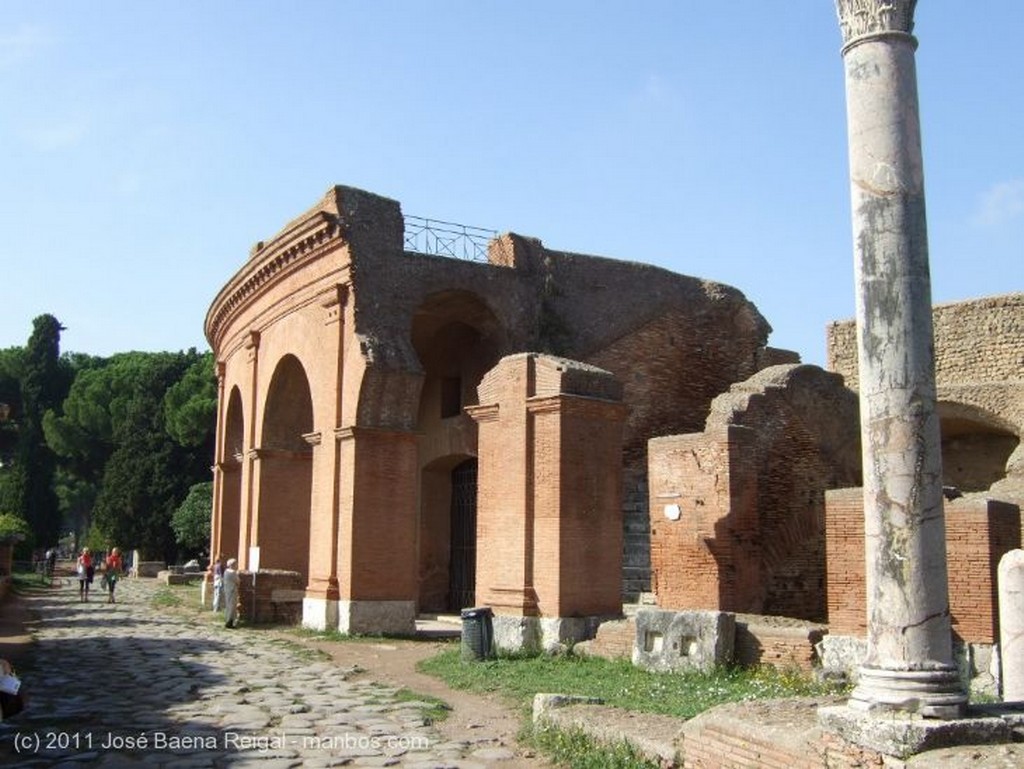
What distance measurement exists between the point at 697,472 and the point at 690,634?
213cm

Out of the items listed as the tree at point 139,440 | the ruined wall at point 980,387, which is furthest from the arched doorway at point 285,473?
the tree at point 139,440

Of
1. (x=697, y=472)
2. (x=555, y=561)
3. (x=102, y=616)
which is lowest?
(x=102, y=616)

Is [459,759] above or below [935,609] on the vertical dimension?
below

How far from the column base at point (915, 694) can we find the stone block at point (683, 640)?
15.3ft

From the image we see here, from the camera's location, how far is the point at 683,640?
1000 centimetres

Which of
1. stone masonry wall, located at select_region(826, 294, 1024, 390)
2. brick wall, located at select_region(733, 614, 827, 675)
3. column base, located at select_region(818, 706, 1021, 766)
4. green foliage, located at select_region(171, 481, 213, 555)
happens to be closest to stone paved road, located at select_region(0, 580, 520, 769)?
column base, located at select_region(818, 706, 1021, 766)

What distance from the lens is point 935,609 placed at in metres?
5.14

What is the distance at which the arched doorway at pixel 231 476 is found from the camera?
77.6 feet

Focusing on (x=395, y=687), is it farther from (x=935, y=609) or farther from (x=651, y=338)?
(x=651, y=338)

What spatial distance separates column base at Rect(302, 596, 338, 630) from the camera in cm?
1577

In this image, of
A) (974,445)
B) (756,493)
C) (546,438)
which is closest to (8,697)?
(546,438)

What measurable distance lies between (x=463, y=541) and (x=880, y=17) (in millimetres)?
15636

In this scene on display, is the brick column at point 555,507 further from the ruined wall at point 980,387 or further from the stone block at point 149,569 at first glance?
the stone block at point 149,569

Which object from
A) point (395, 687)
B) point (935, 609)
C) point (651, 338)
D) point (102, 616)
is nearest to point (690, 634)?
point (395, 687)
